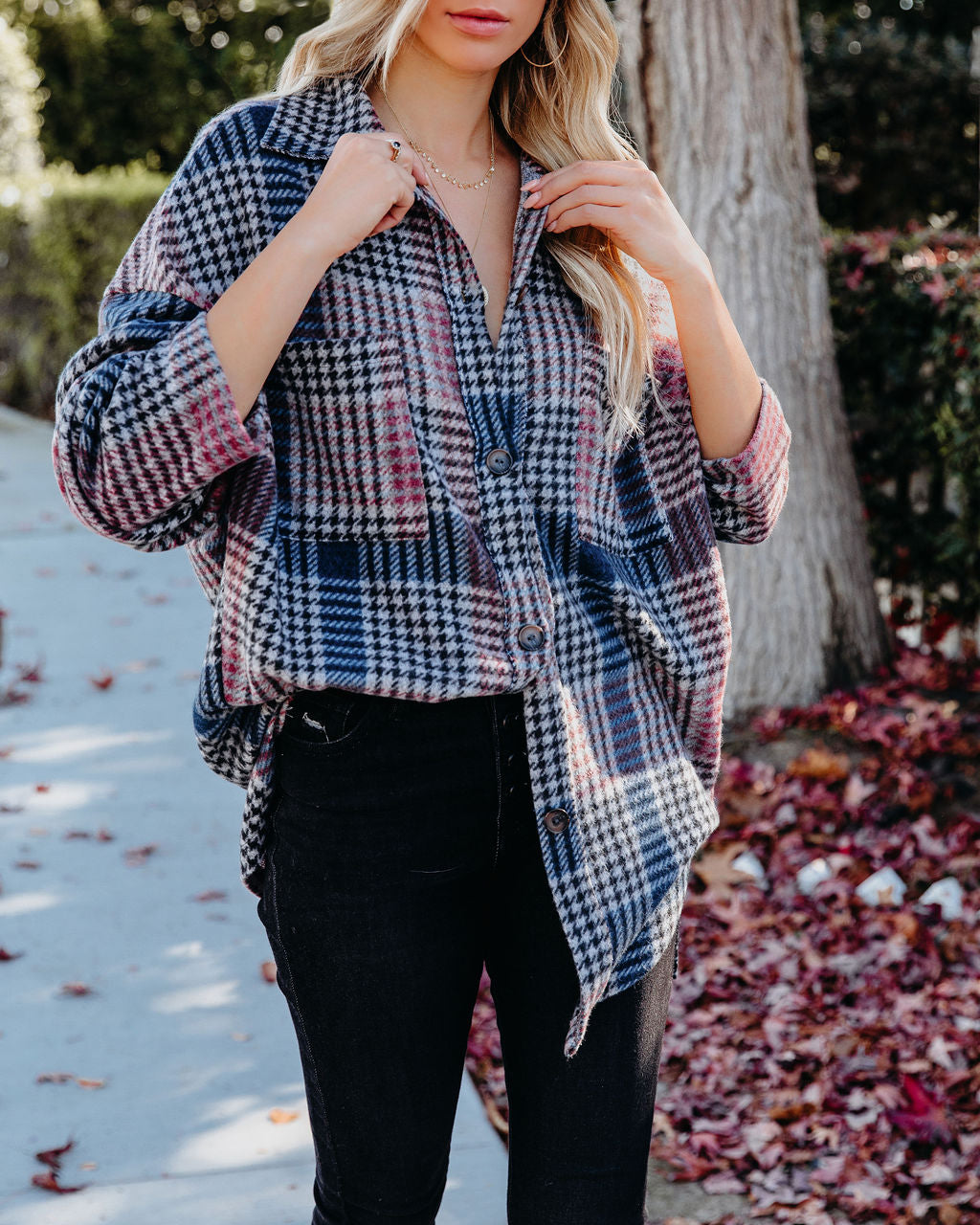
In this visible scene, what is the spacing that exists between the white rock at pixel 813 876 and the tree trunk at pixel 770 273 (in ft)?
2.56

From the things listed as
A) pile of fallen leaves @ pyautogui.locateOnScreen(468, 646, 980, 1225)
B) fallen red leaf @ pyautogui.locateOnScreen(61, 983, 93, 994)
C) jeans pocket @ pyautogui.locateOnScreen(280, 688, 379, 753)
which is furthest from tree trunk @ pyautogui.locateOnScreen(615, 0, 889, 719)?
jeans pocket @ pyautogui.locateOnScreen(280, 688, 379, 753)

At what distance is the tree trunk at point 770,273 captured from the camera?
399cm

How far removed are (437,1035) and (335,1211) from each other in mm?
256

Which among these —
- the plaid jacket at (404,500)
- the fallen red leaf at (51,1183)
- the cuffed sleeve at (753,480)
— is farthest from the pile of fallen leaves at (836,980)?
the cuffed sleeve at (753,480)

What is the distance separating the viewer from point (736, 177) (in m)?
4.03

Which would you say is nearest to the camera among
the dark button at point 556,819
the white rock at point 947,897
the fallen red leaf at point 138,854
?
the dark button at point 556,819


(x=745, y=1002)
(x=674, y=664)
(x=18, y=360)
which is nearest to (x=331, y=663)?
(x=674, y=664)

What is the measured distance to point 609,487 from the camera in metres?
1.63

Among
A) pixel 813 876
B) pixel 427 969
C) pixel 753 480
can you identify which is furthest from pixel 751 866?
pixel 427 969

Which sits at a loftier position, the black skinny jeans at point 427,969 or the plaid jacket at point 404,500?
the plaid jacket at point 404,500

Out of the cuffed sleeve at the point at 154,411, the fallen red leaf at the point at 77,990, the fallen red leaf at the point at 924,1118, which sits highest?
the cuffed sleeve at the point at 154,411

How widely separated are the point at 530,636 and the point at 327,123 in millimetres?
669

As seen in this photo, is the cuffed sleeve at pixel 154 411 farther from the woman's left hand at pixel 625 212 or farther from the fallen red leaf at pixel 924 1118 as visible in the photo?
the fallen red leaf at pixel 924 1118

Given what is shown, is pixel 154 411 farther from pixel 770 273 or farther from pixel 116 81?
pixel 116 81
